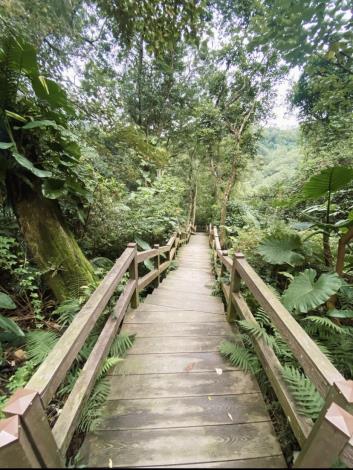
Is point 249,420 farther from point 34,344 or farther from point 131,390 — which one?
point 34,344

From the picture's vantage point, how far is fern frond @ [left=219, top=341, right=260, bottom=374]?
1.81 m

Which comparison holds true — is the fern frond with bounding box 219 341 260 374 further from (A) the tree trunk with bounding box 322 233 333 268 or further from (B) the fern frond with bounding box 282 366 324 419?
(A) the tree trunk with bounding box 322 233 333 268

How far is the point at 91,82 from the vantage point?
17.3 ft

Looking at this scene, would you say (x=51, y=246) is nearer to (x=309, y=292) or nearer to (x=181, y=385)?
(x=181, y=385)

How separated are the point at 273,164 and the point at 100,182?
113 ft

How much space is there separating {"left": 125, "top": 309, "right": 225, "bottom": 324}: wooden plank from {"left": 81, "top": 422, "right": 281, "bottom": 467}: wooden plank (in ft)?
4.09

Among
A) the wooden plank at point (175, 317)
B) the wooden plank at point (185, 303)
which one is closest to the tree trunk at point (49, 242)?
the wooden plank at point (175, 317)

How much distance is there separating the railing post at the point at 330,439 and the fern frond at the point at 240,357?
3.72 ft

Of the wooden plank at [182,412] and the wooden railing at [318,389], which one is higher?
the wooden railing at [318,389]

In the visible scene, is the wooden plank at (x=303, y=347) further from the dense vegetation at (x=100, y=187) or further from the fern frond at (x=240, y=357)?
the fern frond at (x=240, y=357)

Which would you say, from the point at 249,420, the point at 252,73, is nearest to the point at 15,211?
the point at 249,420

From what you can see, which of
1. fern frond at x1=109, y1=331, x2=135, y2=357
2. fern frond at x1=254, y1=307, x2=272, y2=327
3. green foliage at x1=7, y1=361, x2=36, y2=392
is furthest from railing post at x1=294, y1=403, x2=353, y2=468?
green foliage at x1=7, y1=361, x2=36, y2=392

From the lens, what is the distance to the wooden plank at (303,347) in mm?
986

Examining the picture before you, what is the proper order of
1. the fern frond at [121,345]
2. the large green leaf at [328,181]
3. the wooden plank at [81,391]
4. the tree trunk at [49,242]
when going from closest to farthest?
1. the wooden plank at [81,391]
2. the fern frond at [121,345]
3. the large green leaf at [328,181]
4. the tree trunk at [49,242]
